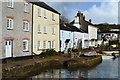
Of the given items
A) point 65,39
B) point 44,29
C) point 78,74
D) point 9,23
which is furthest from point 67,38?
point 78,74

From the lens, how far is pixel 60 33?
121ft

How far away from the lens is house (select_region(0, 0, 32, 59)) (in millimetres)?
22047

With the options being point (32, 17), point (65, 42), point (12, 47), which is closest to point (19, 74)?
point (12, 47)

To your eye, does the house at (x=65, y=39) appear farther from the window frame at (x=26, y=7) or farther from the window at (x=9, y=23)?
the window at (x=9, y=23)

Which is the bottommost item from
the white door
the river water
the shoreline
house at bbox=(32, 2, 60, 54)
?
the river water

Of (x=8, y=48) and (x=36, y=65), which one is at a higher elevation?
(x=8, y=48)

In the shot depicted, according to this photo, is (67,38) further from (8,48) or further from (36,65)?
(36,65)

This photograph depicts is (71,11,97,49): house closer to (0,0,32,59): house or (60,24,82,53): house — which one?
(60,24,82,53): house

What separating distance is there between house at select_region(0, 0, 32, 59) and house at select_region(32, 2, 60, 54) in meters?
1.47

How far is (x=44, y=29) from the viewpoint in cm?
3103

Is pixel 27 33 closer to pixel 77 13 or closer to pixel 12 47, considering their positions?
pixel 12 47

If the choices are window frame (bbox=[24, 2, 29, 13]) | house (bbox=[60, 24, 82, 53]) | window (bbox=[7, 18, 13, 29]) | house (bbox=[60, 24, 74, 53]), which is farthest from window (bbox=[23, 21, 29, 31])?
house (bbox=[60, 24, 74, 53])

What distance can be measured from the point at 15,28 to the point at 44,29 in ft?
25.3

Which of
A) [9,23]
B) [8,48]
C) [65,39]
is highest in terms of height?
[9,23]
